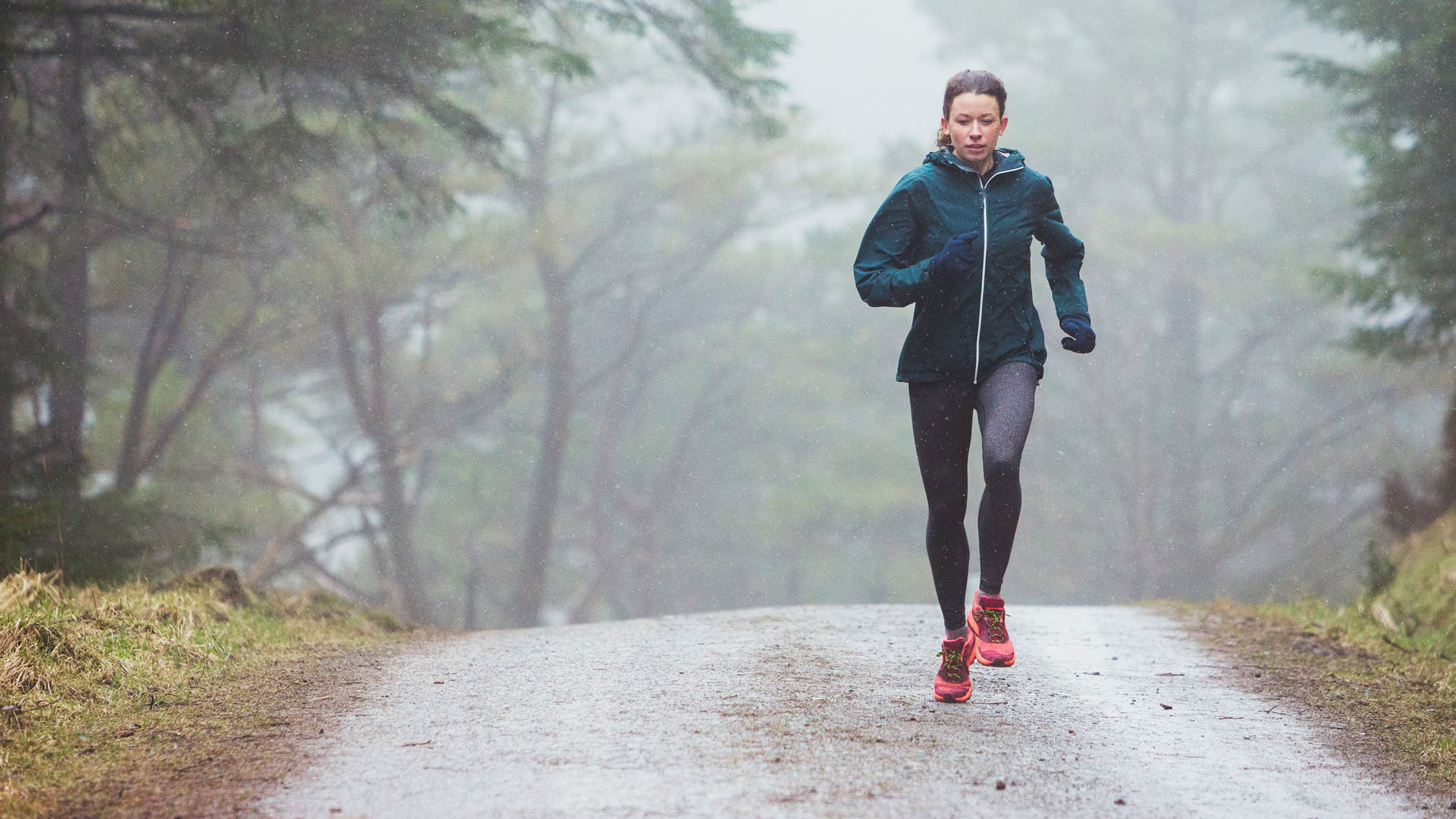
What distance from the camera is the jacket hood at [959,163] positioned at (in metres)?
3.62

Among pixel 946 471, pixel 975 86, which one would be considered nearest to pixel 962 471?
pixel 946 471

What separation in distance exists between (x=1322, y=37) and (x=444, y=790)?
40.5 meters

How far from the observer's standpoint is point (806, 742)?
3074 millimetres

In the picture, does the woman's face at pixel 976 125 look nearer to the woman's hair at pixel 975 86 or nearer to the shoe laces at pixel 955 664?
the woman's hair at pixel 975 86

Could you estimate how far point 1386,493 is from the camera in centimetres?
947

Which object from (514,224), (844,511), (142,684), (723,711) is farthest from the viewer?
(844,511)

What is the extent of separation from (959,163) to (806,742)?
186 centimetres

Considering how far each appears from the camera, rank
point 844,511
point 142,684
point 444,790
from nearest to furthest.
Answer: point 444,790 < point 142,684 < point 844,511

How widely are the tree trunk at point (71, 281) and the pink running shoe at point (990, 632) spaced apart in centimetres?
595

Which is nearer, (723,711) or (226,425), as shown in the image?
(723,711)

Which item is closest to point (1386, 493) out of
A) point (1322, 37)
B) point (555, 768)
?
point (555, 768)

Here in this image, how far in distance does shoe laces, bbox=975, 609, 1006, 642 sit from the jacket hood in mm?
1434

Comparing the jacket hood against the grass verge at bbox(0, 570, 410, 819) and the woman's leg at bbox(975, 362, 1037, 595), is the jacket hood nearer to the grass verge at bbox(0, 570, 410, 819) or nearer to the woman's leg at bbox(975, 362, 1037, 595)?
the woman's leg at bbox(975, 362, 1037, 595)

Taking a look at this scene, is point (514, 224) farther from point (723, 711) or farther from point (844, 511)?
point (723, 711)
